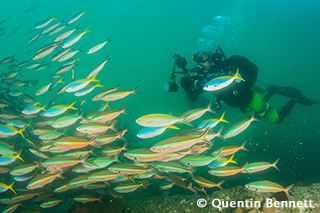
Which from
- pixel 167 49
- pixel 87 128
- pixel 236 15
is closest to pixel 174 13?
pixel 167 49

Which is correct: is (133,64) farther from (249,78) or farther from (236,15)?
(236,15)

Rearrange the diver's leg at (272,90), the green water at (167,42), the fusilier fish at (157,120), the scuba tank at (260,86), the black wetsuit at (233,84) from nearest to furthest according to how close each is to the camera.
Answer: the fusilier fish at (157,120) → the black wetsuit at (233,84) → the diver's leg at (272,90) → the scuba tank at (260,86) → the green water at (167,42)

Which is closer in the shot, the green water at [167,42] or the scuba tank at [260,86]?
the scuba tank at [260,86]

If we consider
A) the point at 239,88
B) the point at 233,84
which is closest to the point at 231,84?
the point at 233,84

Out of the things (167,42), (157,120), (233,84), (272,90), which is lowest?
(272,90)

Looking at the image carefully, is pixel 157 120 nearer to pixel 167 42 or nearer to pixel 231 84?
pixel 231 84

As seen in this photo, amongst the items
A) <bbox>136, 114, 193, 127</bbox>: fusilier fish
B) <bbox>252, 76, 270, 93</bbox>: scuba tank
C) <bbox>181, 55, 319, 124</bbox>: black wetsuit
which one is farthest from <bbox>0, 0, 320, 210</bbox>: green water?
<bbox>136, 114, 193, 127</bbox>: fusilier fish

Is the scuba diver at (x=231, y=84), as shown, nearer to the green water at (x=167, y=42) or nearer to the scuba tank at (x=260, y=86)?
the scuba tank at (x=260, y=86)

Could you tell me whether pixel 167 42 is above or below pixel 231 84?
above

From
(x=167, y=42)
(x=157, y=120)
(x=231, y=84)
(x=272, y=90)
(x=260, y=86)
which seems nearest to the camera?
(x=157, y=120)

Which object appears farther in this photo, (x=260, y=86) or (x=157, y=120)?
(x=260, y=86)

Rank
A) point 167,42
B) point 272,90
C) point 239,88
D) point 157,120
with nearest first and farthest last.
A: 1. point 157,120
2. point 239,88
3. point 272,90
4. point 167,42

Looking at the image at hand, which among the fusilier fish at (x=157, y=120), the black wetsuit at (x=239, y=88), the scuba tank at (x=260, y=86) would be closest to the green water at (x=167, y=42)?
the scuba tank at (x=260, y=86)

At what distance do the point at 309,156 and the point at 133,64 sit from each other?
39783 millimetres
